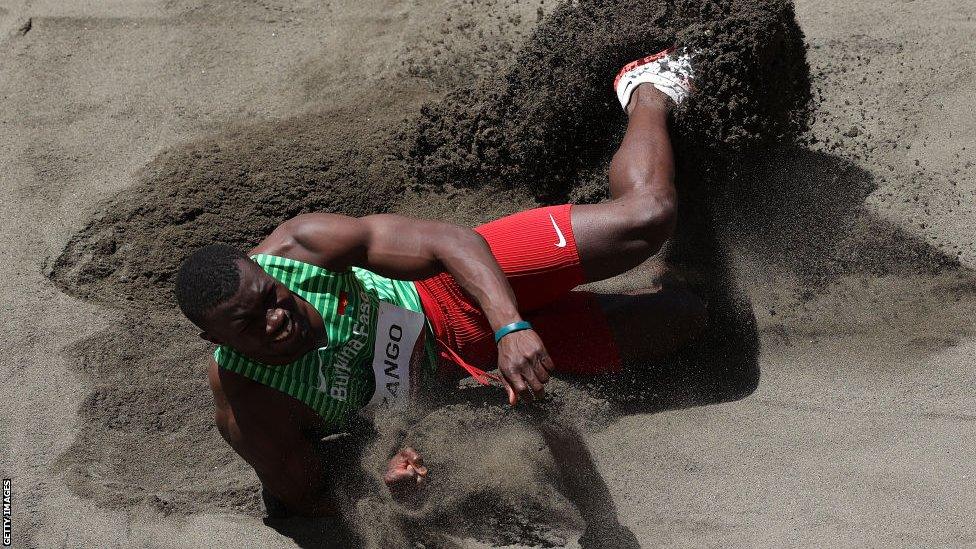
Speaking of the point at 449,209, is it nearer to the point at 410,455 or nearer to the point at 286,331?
the point at 410,455

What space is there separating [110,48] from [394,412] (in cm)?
274

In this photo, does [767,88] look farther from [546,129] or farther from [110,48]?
[110,48]

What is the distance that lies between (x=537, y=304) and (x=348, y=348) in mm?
657

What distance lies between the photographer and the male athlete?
2.51 m

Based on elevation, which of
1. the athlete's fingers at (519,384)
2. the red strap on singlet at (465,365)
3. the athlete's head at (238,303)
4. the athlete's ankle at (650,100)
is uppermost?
the athlete's ankle at (650,100)

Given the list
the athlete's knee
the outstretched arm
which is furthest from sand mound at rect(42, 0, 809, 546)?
the outstretched arm

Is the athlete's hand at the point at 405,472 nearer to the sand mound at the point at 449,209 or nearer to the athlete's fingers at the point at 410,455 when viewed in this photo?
the athlete's fingers at the point at 410,455

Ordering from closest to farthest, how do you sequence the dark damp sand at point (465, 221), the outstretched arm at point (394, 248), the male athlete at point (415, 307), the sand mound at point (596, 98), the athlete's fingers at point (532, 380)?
the athlete's fingers at point (532, 380), the male athlete at point (415, 307), the outstretched arm at point (394, 248), the dark damp sand at point (465, 221), the sand mound at point (596, 98)

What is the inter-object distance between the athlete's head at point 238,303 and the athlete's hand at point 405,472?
0.51m

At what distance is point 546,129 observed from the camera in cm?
360

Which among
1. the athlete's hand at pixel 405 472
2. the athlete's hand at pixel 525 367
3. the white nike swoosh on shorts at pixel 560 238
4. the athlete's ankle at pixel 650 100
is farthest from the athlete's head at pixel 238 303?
the athlete's ankle at pixel 650 100

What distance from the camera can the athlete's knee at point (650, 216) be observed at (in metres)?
2.97

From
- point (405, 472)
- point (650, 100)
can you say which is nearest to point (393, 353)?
point (405, 472)

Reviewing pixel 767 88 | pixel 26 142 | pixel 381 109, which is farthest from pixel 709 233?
pixel 26 142
